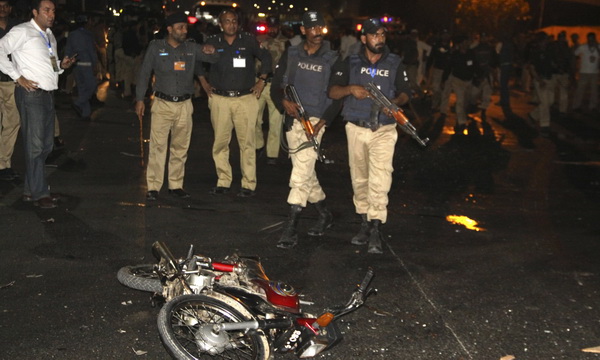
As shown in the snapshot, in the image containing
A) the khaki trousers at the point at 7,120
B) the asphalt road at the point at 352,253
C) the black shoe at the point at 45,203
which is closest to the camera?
the asphalt road at the point at 352,253

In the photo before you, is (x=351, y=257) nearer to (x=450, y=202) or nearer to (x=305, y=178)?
(x=305, y=178)

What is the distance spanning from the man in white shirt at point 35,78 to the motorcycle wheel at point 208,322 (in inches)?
153

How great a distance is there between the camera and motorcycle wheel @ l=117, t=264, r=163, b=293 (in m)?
4.71

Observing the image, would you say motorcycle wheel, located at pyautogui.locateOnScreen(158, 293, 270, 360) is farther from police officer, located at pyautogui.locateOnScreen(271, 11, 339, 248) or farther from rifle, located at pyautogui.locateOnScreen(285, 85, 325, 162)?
rifle, located at pyautogui.locateOnScreen(285, 85, 325, 162)

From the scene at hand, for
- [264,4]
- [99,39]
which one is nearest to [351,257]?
[99,39]

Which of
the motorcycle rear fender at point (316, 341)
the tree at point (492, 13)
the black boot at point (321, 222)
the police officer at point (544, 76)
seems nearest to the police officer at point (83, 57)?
the black boot at point (321, 222)

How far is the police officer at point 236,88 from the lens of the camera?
8188 mm

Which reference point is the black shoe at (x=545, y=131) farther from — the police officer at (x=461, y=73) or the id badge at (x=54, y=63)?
the id badge at (x=54, y=63)

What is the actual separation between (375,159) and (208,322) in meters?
2.83

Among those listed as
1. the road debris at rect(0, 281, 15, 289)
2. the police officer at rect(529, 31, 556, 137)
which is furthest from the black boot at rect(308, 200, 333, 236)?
the police officer at rect(529, 31, 556, 137)

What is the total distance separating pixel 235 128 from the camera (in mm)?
8453

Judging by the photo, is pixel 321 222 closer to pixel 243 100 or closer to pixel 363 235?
pixel 363 235

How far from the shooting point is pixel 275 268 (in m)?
6.14

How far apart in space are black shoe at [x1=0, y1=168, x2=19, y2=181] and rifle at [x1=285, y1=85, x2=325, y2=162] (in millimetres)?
3987
